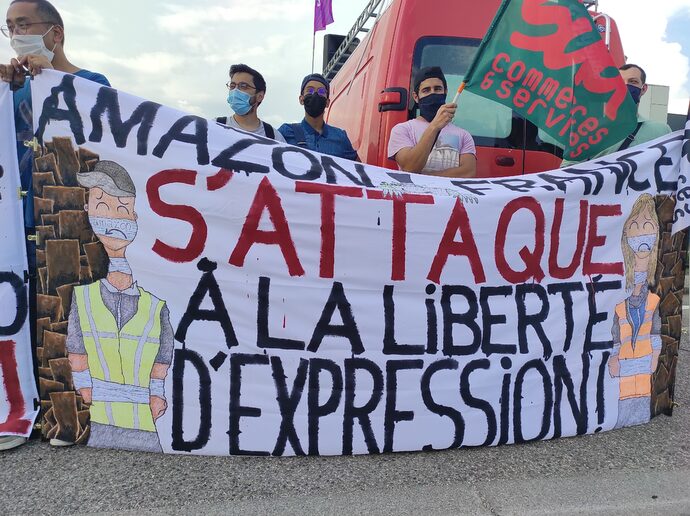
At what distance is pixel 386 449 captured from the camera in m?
2.49

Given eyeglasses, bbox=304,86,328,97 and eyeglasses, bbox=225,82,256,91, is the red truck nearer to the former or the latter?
eyeglasses, bbox=304,86,328,97

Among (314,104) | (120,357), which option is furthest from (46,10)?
(120,357)

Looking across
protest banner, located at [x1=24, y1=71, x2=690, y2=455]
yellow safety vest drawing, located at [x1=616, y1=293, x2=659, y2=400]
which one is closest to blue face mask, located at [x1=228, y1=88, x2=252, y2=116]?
protest banner, located at [x1=24, y1=71, x2=690, y2=455]

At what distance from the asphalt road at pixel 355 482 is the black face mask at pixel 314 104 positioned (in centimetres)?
227

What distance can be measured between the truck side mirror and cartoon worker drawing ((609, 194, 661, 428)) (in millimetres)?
1625

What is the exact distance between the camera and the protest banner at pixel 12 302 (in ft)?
8.02

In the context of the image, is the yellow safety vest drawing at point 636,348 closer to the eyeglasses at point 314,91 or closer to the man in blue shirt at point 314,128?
the man in blue shirt at point 314,128

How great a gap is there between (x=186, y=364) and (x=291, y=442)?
1.99 feet

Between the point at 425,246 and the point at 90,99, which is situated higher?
the point at 90,99

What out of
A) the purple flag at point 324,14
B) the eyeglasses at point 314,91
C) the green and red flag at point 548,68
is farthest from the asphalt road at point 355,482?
the purple flag at point 324,14

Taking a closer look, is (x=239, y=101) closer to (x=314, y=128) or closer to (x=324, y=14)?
(x=314, y=128)

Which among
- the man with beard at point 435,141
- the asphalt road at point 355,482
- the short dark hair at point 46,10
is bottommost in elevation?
the asphalt road at point 355,482

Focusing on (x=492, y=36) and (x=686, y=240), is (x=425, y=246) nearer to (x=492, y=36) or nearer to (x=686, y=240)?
(x=492, y=36)

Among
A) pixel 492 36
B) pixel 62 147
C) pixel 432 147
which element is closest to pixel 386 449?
pixel 432 147
